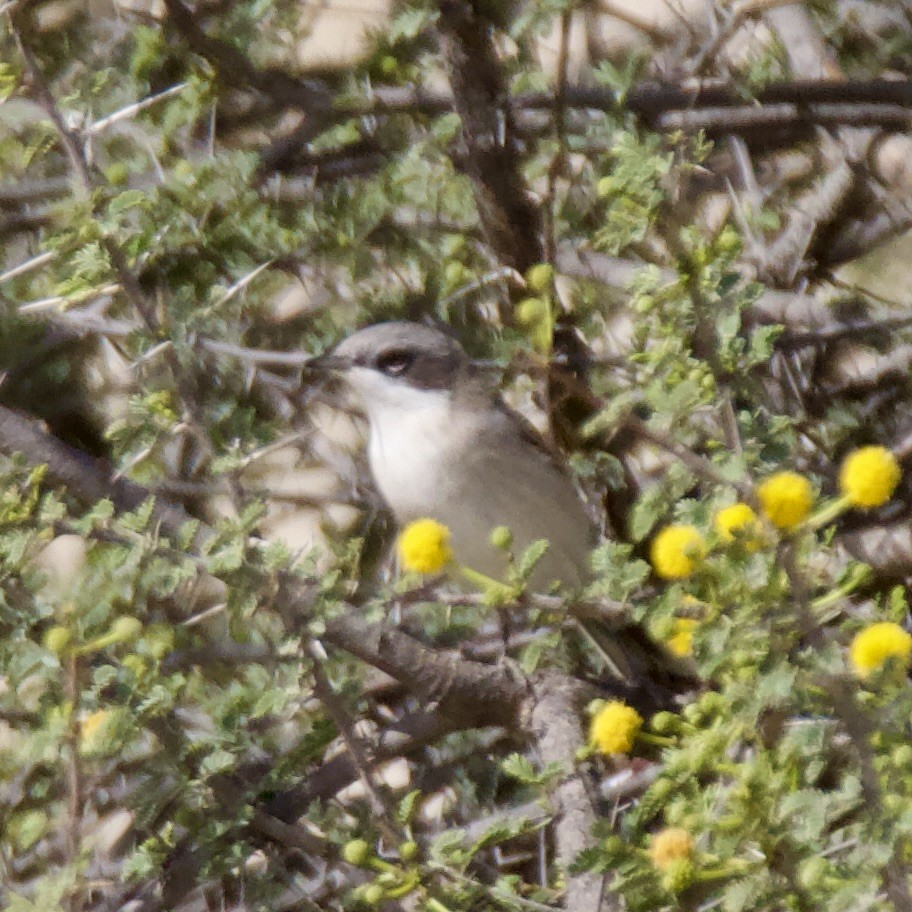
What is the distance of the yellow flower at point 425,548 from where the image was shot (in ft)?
6.94

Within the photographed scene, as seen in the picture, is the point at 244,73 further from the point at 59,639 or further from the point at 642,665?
the point at 642,665

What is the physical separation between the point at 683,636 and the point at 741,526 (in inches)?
12.5

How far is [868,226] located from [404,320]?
1.12 meters

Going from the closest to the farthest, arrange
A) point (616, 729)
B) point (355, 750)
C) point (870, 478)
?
point (870, 478) < point (616, 729) < point (355, 750)

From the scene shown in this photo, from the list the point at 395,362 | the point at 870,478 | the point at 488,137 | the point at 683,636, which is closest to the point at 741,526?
the point at 870,478

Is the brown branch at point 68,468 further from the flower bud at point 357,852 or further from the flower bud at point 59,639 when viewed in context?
the flower bud at point 357,852

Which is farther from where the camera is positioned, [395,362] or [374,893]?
[395,362]

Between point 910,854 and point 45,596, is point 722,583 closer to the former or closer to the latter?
point 910,854

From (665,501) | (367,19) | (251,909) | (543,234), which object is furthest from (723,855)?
(367,19)

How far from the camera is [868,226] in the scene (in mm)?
3633

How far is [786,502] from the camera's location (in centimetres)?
177

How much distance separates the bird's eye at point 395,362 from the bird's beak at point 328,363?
259mm

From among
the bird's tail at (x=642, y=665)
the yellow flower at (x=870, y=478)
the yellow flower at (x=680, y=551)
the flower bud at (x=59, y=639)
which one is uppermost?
the yellow flower at (x=870, y=478)

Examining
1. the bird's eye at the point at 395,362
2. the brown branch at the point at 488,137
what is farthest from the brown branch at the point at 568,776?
the bird's eye at the point at 395,362
